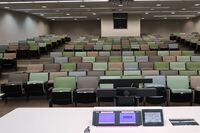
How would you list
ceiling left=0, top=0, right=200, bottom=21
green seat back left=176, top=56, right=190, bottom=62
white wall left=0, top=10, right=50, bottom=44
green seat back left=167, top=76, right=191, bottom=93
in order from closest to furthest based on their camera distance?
green seat back left=167, top=76, right=191, bottom=93, green seat back left=176, top=56, right=190, bottom=62, ceiling left=0, top=0, right=200, bottom=21, white wall left=0, top=10, right=50, bottom=44

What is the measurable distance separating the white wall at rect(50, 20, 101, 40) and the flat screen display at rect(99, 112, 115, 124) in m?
33.7

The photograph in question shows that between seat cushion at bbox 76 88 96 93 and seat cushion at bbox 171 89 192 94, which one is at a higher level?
A: seat cushion at bbox 76 88 96 93

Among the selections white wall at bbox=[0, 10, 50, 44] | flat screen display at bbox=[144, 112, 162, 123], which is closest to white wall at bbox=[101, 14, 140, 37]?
white wall at bbox=[0, 10, 50, 44]

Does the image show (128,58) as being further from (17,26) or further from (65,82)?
(17,26)

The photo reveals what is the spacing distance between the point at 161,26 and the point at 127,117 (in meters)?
35.3

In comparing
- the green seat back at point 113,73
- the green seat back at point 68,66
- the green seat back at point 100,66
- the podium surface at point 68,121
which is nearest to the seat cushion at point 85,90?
the green seat back at point 113,73

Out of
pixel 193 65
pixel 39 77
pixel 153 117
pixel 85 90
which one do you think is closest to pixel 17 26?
pixel 39 77

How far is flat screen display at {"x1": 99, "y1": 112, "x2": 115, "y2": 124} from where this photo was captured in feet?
10.1

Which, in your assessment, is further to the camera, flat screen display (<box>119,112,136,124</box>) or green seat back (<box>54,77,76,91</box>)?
green seat back (<box>54,77,76,91</box>)

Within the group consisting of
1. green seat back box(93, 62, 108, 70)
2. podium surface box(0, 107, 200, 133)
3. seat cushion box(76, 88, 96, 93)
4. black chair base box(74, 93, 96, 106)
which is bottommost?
black chair base box(74, 93, 96, 106)

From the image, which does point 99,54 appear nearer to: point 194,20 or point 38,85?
point 38,85

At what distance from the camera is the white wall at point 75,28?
36719 mm

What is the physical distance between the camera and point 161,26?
37250 millimetres

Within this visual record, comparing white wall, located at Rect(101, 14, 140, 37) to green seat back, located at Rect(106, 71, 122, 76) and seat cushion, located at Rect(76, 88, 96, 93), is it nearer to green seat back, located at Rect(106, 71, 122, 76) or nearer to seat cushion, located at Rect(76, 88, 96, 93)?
green seat back, located at Rect(106, 71, 122, 76)
